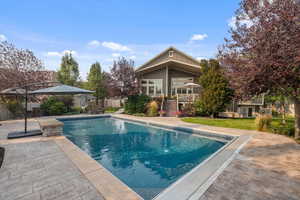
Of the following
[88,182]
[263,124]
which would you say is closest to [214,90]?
[263,124]

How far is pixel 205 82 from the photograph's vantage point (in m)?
13.3

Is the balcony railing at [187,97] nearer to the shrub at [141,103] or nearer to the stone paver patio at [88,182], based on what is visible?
the shrub at [141,103]

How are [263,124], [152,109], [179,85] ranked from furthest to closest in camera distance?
[179,85], [152,109], [263,124]

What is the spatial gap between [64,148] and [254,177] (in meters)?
5.96

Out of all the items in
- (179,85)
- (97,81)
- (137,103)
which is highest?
(97,81)

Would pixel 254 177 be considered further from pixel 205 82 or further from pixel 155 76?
pixel 155 76

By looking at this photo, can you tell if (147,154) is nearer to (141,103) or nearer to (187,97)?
(141,103)

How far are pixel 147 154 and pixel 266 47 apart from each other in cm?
620

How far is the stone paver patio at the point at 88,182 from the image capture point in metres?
2.69

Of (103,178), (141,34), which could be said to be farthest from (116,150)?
(141,34)

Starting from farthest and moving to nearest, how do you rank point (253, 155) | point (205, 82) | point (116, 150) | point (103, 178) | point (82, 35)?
point (82, 35) < point (205, 82) < point (116, 150) < point (253, 155) < point (103, 178)

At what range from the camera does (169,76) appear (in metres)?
17.7

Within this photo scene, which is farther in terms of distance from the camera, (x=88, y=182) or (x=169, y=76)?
(x=169, y=76)

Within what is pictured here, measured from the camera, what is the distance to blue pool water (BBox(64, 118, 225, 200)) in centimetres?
425
